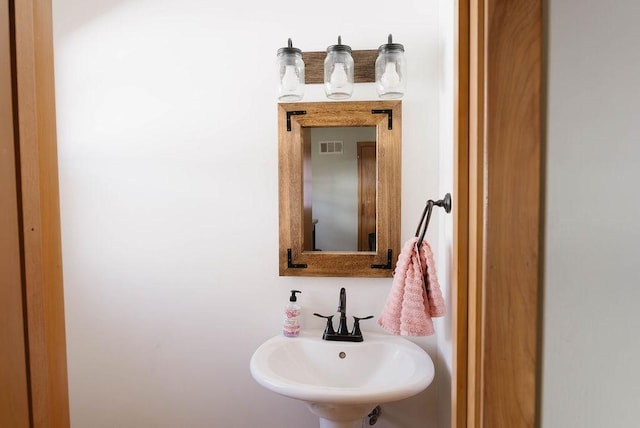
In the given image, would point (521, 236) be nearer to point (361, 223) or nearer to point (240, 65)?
point (361, 223)

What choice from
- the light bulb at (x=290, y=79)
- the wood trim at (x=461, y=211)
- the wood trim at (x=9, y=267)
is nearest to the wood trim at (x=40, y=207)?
the wood trim at (x=9, y=267)

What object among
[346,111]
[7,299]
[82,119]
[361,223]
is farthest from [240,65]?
[7,299]

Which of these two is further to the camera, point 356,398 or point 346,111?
point 346,111

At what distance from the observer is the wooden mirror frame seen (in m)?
1.34

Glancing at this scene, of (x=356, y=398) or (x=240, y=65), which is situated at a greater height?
(x=240, y=65)

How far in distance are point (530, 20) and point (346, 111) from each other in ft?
3.09

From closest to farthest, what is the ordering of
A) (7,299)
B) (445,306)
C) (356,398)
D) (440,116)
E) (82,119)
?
(7,299) → (356,398) → (445,306) → (440,116) → (82,119)

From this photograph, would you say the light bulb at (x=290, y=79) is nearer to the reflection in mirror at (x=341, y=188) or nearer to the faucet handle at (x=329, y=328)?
the reflection in mirror at (x=341, y=188)

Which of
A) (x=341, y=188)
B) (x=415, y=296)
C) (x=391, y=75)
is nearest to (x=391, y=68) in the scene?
(x=391, y=75)

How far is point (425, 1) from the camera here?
1312mm

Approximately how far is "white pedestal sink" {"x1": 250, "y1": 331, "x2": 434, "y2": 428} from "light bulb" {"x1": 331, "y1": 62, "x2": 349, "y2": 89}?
997 mm

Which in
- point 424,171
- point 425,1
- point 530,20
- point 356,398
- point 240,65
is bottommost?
point 356,398

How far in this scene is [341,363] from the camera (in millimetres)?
1261

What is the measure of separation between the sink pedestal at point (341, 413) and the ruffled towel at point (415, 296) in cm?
28
